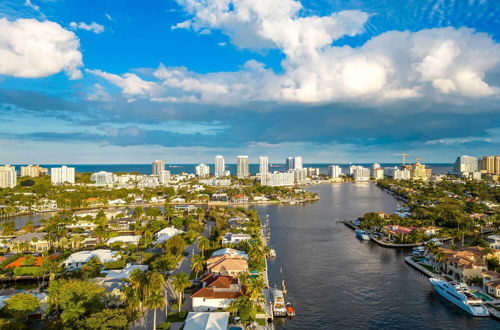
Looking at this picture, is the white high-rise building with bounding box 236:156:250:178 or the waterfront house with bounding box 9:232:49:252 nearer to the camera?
the waterfront house with bounding box 9:232:49:252

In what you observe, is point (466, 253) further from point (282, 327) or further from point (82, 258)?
point (82, 258)

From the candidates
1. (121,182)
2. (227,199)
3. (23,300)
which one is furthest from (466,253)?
(121,182)

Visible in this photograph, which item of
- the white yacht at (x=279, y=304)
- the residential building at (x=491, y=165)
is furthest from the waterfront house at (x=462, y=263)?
the residential building at (x=491, y=165)

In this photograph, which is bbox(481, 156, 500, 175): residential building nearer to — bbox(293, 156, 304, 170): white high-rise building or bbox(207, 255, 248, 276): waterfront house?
bbox(293, 156, 304, 170): white high-rise building

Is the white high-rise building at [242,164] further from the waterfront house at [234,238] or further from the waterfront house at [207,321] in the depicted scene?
the waterfront house at [207,321]

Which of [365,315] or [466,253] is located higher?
[466,253]

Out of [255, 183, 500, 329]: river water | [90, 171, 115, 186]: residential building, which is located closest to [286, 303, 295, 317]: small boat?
[255, 183, 500, 329]: river water
